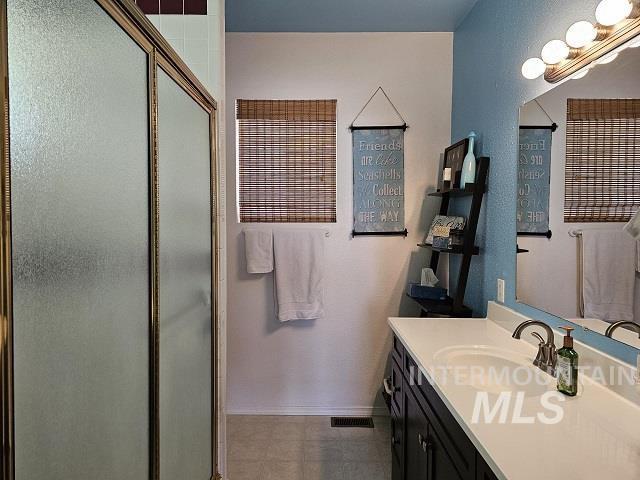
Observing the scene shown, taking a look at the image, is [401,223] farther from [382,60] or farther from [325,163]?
[382,60]

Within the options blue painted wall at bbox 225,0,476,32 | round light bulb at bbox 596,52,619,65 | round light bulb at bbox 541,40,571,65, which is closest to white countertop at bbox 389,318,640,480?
round light bulb at bbox 596,52,619,65

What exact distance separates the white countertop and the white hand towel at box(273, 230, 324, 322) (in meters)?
1.30

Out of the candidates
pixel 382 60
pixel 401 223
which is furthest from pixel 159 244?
pixel 382 60

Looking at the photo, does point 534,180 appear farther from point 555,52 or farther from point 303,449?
point 303,449

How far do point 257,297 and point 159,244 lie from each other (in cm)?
156

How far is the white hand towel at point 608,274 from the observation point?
3.94 feet

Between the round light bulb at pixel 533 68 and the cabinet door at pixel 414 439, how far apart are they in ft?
4.44

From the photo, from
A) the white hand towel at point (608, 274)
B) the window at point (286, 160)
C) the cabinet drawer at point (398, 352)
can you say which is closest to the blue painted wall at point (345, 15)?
the window at point (286, 160)

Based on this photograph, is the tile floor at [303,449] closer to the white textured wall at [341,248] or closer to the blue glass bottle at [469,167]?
the white textured wall at [341,248]

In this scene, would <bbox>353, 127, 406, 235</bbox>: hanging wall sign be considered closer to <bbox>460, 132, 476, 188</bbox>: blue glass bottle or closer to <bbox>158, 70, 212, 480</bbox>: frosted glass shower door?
<bbox>460, 132, 476, 188</bbox>: blue glass bottle

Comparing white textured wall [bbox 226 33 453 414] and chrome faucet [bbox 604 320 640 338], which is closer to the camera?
chrome faucet [bbox 604 320 640 338]

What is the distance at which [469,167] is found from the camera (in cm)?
213

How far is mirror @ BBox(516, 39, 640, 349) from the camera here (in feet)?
3.93

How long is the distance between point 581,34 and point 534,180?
21.0 inches
